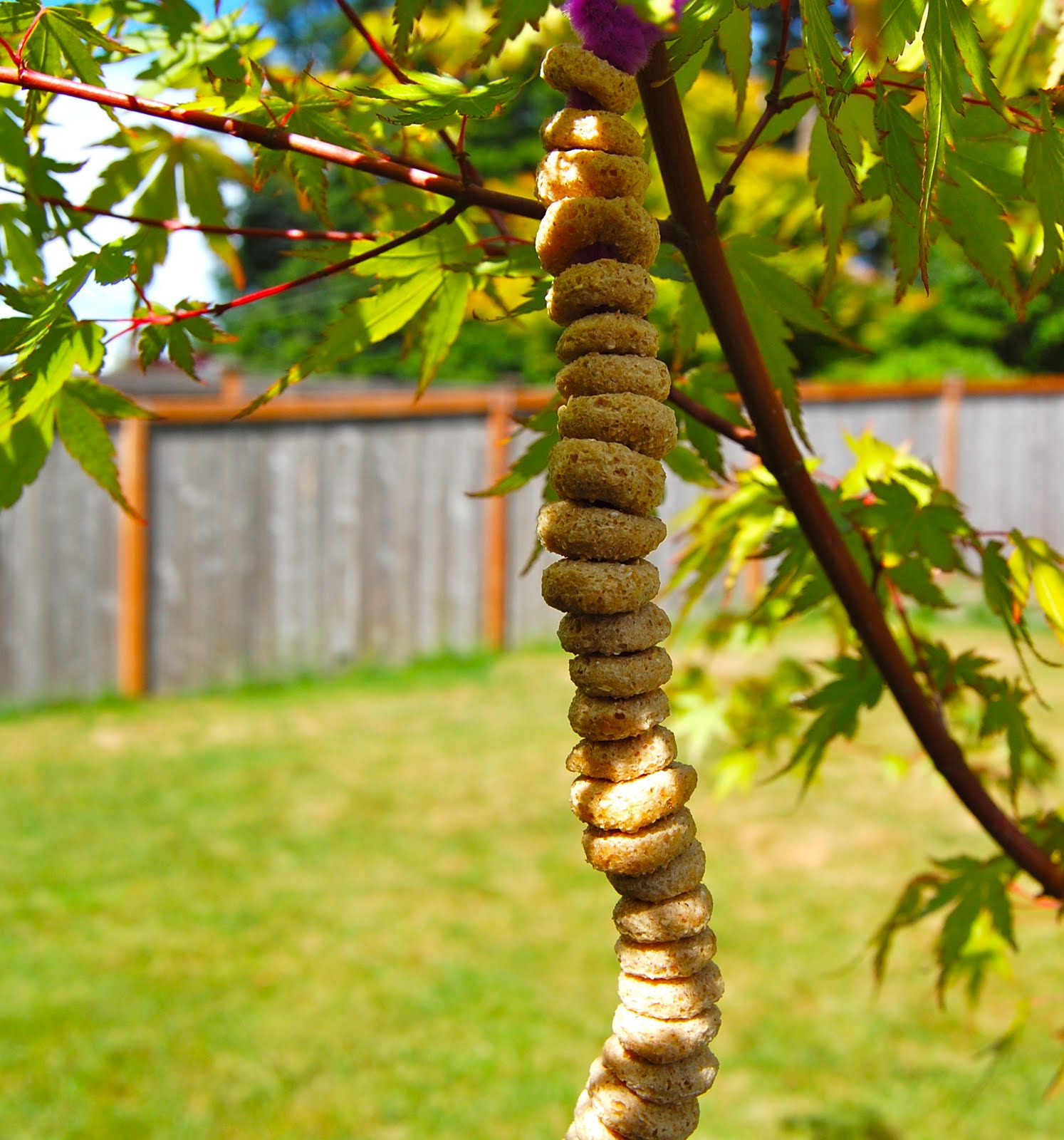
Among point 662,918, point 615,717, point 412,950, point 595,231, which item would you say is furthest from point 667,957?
point 412,950

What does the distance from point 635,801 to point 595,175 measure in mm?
314

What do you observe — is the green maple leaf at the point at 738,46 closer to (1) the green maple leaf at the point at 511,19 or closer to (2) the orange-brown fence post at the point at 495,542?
(1) the green maple leaf at the point at 511,19

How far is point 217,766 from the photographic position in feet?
17.4

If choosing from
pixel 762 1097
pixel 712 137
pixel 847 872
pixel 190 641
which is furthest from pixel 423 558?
pixel 712 137

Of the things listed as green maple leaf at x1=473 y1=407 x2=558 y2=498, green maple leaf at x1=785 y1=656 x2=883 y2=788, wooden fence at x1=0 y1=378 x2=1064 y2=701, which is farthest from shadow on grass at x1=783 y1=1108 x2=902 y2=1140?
wooden fence at x1=0 y1=378 x2=1064 y2=701

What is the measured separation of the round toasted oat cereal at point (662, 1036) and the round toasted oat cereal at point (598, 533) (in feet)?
0.59

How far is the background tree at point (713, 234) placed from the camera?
74 centimetres

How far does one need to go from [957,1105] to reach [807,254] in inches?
392

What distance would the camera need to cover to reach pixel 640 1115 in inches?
22.1

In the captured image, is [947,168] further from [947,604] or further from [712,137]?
[712,137]

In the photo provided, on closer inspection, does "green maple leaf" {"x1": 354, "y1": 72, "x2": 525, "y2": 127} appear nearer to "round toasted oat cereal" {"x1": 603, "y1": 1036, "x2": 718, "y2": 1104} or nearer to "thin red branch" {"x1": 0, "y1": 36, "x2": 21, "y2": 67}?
"thin red branch" {"x1": 0, "y1": 36, "x2": 21, "y2": 67}

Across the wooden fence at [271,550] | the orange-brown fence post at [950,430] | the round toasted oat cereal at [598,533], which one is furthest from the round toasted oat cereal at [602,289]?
the orange-brown fence post at [950,430]

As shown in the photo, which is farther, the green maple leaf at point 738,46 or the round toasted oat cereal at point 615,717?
the green maple leaf at point 738,46

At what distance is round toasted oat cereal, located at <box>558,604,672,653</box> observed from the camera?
22.1 inches
